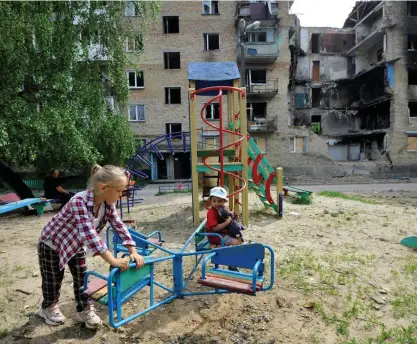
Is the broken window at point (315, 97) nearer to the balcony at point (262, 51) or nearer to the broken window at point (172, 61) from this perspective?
the balcony at point (262, 51)

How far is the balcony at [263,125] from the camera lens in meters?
22.2

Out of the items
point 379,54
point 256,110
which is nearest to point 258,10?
point 256,110

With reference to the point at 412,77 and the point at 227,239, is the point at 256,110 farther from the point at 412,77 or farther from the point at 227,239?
the point at 227,239

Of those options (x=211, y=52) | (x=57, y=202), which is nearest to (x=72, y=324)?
(x=57, y=202)

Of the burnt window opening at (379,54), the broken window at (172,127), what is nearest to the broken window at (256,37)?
the broken window at (172,127)

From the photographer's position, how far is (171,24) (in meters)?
22.0

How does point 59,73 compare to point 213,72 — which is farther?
point 59,73

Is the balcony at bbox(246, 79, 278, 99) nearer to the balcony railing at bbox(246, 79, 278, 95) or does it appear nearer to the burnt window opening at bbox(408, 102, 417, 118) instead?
the balcony railing at bbox(246, 79, 278, 95)

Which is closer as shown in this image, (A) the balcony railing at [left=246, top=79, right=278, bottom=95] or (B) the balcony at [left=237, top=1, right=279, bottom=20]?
(B) the balcony at [left=237, top=1, right=279, bottom=20]

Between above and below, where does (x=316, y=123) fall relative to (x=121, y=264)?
above

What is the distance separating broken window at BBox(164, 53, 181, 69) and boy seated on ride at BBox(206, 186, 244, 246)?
20240 mm

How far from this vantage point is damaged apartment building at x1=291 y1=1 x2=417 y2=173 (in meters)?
23.7

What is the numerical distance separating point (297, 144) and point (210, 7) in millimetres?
11866

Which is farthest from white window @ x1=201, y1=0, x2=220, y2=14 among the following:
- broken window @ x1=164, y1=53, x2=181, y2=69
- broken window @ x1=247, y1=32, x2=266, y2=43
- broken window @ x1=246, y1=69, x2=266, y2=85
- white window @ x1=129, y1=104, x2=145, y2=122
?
white window @ x1=129, y1=104, x2=145, y2=122
